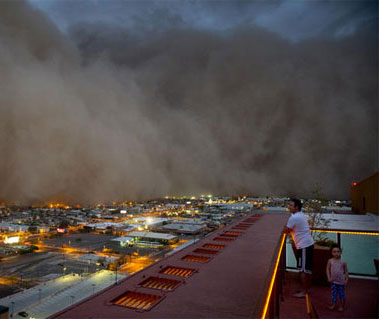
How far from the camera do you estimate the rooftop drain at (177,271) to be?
1951 millimetres

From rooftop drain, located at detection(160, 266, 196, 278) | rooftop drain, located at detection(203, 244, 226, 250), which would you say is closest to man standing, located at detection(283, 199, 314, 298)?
rooftop drain, located at detection(160, 266, 196, 278)

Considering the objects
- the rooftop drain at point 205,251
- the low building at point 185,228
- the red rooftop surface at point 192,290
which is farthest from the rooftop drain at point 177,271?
the low building at point 185,228

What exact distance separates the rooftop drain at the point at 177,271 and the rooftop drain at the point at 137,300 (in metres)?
0.43

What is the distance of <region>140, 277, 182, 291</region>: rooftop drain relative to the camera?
1.69m

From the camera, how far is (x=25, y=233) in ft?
63.6

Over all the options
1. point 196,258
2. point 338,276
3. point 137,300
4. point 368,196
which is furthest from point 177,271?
point 368,196

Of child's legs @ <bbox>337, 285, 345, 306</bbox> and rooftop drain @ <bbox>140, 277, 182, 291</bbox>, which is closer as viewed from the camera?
rooftop drain @ <bbox>140, 277, 182, 291</bbox>

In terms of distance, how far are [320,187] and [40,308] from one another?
25.4 feet

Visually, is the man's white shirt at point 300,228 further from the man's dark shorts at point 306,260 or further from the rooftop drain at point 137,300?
the rooftop drain at point 137,300

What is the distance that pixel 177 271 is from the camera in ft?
6.68

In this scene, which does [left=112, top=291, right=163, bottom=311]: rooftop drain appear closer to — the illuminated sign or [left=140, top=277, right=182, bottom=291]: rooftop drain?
[left=140, top=277, right=182, bottom=291]: rooftop drain

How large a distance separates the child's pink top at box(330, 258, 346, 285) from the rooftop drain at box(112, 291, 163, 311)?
1.32 m

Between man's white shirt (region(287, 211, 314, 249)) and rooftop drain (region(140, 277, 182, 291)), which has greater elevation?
man's white shirt (region(287, 211, 314, 249))

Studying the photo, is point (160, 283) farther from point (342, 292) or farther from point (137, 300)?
point (342, 292)
